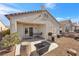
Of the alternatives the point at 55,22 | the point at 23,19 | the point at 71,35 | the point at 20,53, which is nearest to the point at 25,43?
the point at 20,53

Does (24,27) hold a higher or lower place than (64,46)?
higher

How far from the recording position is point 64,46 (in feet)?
10.5

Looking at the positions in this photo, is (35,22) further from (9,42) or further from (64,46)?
(64,46)

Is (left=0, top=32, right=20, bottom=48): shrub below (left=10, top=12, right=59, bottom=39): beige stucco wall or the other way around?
below

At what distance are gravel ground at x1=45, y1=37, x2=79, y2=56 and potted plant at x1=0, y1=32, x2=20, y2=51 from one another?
0.71m

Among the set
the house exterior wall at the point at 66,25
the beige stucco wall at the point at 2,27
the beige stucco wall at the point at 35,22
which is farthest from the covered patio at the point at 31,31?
the house exterior wall at the point at 66,25

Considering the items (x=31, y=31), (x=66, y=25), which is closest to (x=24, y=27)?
(x=31, y=31)

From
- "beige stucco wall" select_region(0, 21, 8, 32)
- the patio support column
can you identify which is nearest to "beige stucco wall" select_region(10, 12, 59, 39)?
the patio support column

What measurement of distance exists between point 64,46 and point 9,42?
43.8 inches

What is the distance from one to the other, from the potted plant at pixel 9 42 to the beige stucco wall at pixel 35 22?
5.7 inches

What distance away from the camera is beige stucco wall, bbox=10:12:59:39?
3119mm

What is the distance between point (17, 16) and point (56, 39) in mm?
931

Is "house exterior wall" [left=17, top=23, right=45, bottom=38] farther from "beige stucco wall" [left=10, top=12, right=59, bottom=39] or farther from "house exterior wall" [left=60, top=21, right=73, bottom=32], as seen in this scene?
"house exterior wall" [left=60, top=21, right=73, bottom=32]

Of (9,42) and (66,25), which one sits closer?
(9,42)
